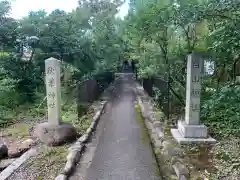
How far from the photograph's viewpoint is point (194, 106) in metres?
6.11

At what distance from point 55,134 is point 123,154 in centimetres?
178

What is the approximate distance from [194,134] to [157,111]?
13.0ft

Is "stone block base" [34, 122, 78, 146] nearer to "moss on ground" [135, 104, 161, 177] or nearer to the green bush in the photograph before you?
"moss on ground" [135, 104, 161, 177]

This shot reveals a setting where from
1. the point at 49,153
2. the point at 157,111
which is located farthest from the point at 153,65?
the point at 49,153

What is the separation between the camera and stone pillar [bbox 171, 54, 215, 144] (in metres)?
5.95

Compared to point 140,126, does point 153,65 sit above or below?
above

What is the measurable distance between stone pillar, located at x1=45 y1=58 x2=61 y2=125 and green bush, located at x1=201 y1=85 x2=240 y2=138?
3572 millimetres

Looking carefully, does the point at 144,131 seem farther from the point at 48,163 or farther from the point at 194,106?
the point at 48,163

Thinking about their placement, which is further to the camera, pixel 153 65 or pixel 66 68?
pixel 66 68

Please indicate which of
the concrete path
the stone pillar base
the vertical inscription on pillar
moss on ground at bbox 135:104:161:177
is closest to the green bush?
the vertical inscription on pillar

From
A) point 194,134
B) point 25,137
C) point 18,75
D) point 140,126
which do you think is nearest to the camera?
point 194,134

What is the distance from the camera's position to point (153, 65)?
9547mm

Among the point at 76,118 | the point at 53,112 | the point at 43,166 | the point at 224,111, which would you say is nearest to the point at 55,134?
the point at 53,112

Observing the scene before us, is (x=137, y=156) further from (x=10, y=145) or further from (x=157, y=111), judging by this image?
(x=157, y=111)
